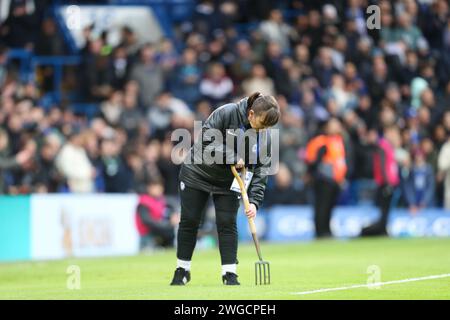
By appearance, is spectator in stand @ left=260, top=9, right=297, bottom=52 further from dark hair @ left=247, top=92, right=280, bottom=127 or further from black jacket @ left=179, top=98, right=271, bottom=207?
dark hair @ left=247, top=92, right=280, bottom=127

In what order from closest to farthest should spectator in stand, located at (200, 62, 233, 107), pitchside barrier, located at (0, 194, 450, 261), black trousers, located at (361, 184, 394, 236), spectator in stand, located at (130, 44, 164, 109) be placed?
pitchside barrier, located at (0, 194, 450, 261), black trousers, located at (361, 184, 394, 236), spectator in stand, located at (130, 44, 164, 109), spectator in stand, located at (200, 62, 233, 107)

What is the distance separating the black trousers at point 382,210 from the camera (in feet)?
91.6

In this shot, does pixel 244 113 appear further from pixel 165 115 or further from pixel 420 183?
pixel 420 183

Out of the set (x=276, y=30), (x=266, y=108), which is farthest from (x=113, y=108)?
(x=266, y=108)

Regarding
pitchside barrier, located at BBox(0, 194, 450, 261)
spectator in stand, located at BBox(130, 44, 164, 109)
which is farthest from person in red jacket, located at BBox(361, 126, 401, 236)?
spectator in stand, located at BBox(130, 44, 164, 109)

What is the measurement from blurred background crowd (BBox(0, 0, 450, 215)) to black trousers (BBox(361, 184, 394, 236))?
109 cm

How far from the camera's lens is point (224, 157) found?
1415cm

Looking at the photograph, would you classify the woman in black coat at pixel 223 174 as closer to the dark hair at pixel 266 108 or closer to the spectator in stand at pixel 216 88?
the dark hair at pixel 266 108

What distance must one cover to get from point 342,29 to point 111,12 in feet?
21.1

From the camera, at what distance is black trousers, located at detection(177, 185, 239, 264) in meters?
14.2

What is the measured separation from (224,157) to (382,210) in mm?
14446

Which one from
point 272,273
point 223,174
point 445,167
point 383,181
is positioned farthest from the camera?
point 445,167

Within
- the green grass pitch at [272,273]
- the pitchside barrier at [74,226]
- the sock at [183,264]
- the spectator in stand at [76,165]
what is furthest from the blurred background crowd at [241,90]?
the sock at [183,264]

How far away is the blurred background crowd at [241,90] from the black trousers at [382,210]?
1094 mm
